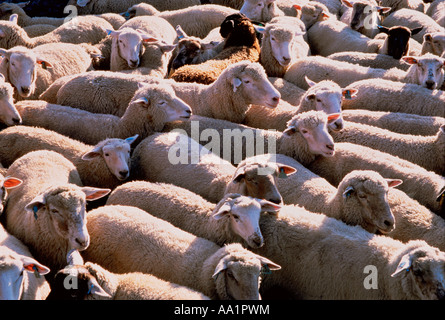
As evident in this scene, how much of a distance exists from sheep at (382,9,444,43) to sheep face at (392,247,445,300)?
6.40m

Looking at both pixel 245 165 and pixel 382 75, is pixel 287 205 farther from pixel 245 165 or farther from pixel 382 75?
pixel 382 75

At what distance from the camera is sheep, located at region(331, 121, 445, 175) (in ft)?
21.2

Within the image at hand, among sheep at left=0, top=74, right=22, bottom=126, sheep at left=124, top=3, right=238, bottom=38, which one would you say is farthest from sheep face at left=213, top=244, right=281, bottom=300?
sheep at left=124, top=3, right=238, bottom=38

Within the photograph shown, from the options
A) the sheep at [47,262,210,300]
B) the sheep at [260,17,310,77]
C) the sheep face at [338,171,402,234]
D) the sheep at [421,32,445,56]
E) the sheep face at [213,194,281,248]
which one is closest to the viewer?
the sheep at [47,262,210,300]

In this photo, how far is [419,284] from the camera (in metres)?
4.38

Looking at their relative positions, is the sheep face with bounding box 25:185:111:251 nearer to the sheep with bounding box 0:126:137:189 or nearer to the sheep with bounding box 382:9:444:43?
the sheep with bounding box 0:126:137:189

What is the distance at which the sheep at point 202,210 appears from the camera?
496 cm

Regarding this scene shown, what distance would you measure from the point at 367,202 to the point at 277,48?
11.8 ft

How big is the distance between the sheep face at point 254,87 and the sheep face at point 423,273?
294 cm

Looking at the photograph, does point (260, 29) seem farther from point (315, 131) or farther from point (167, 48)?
point (315, 131)

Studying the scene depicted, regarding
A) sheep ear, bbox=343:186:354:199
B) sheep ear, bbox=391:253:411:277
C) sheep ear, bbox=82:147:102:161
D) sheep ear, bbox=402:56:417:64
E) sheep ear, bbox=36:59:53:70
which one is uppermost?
sheep ear, bbox=402:56:417:64

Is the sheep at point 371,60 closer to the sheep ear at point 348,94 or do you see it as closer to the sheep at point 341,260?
the sheep ear at point 348,94

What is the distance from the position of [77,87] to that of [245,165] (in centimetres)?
278
